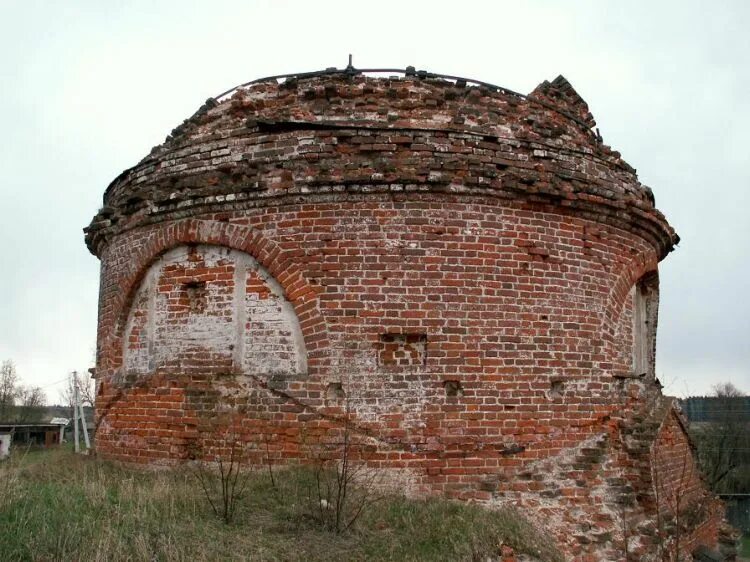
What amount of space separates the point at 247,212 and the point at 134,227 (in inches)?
60.9

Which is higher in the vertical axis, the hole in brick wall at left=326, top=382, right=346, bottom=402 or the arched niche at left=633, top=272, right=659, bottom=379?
the arched niche at left=633, top=272, right=659, bottom=379

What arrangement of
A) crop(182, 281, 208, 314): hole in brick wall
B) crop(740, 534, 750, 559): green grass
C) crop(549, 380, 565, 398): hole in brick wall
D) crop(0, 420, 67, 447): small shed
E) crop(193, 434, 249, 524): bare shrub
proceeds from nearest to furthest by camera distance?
crop(193, 434, 249, 524): bare shrub → crop(549, 380, 565, 398): hole in brick wall → crop(182, 281, 208, 314): hole in brick wall → crop(740, 534, 750, 559): green grass → crop(0, 420, 67, 447): small shed

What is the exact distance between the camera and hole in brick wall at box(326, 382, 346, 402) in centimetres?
647

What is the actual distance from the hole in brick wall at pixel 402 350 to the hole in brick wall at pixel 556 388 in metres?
1.20

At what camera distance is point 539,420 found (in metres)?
6.54

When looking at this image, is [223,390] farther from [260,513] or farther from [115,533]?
[115,533]

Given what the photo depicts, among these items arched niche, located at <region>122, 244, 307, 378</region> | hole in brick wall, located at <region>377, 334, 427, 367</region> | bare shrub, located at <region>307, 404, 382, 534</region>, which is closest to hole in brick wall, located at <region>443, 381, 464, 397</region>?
hole in brick wall, located at <region>377, 334, 427, 367</region>

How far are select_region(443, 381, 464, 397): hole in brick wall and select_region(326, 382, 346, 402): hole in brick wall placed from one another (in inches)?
35.4

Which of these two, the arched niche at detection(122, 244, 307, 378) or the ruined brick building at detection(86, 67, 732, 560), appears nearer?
the ruined brick building at detection(86, 67, 732, 560)

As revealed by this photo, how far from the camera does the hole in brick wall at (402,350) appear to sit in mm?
6480

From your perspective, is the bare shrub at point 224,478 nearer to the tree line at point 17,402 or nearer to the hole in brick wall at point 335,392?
the hole in brick wall at point 335,392

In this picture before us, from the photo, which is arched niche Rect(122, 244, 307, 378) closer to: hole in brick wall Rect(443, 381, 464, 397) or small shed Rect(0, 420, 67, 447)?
hole in brick wall Rect(443, 381, 464, 397)

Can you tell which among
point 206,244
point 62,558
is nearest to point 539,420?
point 206,244

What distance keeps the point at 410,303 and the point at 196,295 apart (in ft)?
7.13
